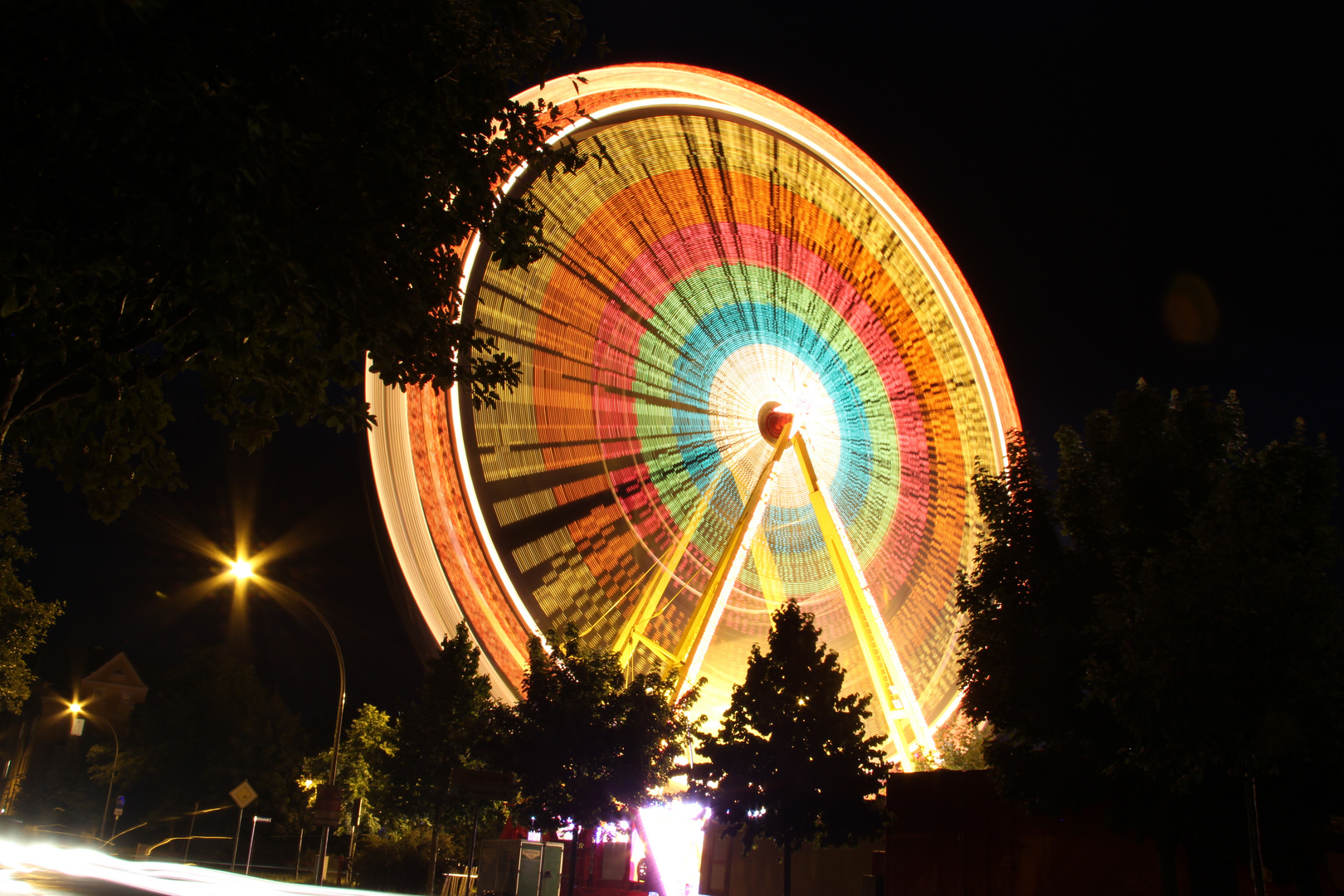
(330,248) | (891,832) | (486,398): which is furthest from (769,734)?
(330,248)

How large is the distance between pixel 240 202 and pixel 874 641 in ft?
43.1

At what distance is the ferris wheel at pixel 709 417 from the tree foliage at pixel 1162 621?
4.50m

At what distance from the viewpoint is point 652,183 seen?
15992mm

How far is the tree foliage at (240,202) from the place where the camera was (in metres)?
4.86

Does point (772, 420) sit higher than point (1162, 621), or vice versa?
point (772, 420)

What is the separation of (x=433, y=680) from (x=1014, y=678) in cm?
1707

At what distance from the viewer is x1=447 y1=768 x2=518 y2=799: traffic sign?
12.8 metres

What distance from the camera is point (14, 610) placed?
58.9 feet

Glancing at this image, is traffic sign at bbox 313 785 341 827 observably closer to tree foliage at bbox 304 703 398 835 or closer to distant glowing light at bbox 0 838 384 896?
distant glowing light at bbox 0 838 384 896

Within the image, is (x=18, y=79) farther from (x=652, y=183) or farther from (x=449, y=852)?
(x=449, y=852)

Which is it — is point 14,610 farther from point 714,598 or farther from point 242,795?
point 714,598

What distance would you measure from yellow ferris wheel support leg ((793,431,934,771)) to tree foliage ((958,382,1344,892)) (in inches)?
156

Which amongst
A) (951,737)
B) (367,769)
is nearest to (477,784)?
(951,737)

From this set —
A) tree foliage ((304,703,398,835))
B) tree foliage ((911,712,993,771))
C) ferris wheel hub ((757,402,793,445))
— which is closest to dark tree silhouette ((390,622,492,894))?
tree foliage ((304,703,398,835))
